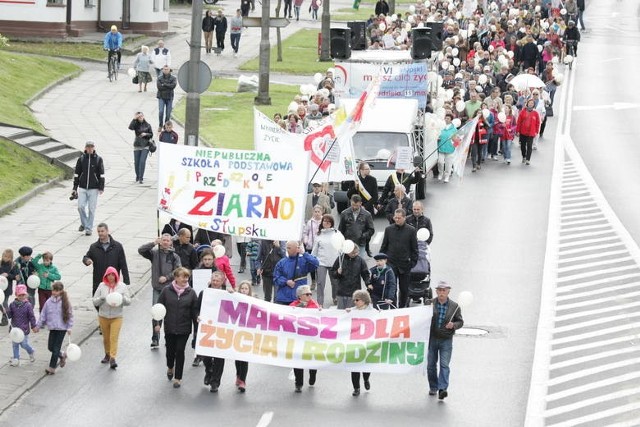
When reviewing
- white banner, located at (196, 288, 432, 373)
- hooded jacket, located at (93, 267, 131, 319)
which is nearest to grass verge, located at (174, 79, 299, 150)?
hooded jacket, located at (93, 267, 131, 319)

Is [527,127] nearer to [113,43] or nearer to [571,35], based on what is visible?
[113,43]

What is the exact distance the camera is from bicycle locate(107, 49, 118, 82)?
5034 cm

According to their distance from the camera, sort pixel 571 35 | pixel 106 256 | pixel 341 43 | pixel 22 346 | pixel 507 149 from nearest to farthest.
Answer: pixel 22 346 → pixel 106 256 → pixel 341 43 → pixel 507 149 → pixel 571 35

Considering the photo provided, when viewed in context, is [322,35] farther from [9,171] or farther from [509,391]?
[509,391]

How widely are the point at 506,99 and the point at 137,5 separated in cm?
2540

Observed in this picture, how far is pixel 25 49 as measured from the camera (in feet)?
181

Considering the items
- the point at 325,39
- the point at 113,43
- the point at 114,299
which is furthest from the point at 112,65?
the point at 114,299

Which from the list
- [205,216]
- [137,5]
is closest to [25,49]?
[137,5]

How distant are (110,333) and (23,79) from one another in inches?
1051

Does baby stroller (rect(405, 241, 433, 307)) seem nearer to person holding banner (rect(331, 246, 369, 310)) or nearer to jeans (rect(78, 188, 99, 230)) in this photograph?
person holding banner (rect(331, 246, 369, 310))

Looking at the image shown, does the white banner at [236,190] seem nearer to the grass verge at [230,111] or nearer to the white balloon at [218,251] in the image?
the white balloon at [218,251]

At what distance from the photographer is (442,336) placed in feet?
67.2

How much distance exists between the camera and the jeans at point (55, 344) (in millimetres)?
21156

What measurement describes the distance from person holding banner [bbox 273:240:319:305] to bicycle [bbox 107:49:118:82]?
29.0m
